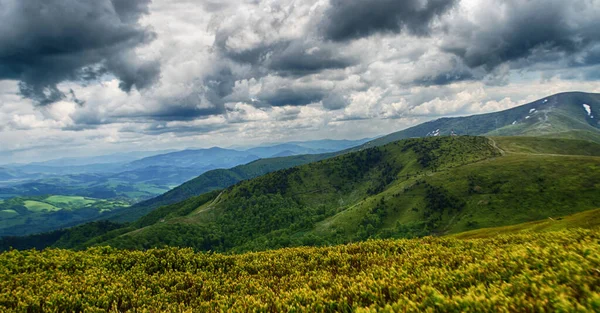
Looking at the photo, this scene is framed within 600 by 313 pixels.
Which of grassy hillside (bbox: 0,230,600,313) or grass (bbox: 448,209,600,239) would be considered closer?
grassy hillside (bbox: 0,230,600,313)

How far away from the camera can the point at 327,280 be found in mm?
17141

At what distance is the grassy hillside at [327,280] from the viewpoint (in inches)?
375

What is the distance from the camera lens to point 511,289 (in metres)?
9.86

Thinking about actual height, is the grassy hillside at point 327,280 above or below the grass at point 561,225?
above

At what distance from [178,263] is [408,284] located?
2033 centimetres

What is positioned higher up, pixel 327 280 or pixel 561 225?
pixel 327 280

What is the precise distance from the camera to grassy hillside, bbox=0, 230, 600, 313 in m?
9.53

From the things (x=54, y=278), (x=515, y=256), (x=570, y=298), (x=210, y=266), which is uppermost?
(x=570, y=298)

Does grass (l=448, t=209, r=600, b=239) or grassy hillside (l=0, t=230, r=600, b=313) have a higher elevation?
grassy hillside (l=0, t=230, r=600, b=313)

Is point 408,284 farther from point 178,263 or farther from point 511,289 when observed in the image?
point 178,263

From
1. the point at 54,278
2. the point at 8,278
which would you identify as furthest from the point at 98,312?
the point at 8,278

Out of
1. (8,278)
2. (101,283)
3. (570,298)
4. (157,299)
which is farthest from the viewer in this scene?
(8,278)

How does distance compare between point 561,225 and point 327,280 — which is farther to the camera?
point 561,225

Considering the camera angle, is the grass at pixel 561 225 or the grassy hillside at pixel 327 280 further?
the grass at pixel 561 225
